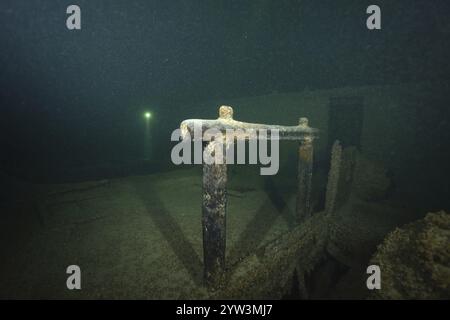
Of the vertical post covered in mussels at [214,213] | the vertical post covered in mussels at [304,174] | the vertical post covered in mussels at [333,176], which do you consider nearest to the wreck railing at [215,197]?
the vertical post covered in mussels at [214,213]

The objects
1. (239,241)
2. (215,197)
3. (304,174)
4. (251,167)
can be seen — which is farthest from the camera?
(251,167)

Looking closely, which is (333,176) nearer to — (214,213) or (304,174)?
(304,174)

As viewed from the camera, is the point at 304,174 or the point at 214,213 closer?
the point at 214,213

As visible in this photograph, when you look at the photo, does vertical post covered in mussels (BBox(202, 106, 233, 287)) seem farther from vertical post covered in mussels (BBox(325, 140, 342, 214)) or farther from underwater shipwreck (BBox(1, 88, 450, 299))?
vertical post covered in mussels (BBox(325, 140, 342, 214))

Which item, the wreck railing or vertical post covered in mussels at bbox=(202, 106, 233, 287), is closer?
the wreck railing

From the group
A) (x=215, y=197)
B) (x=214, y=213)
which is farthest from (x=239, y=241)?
(x=215, y=197)

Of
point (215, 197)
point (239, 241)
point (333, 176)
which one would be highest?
point (215, 197)

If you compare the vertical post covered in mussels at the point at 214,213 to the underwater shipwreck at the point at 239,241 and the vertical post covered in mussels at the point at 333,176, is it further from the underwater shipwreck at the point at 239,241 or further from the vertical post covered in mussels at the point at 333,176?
the vertical post covered in mussels at the point at 333,176

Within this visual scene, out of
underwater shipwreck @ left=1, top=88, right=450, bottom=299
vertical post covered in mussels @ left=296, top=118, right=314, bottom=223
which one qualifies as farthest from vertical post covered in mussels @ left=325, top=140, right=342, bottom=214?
vertical post covered in mussels @ left=296, top=118, right=314, bottom=223

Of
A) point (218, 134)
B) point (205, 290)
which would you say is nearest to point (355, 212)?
point (205, 290)

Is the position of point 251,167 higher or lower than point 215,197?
lower

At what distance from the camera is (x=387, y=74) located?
275 inches

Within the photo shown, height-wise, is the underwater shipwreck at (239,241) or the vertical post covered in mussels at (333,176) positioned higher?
the vertical post covered in mussels at (333,176)

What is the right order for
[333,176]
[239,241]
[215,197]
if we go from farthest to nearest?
[333,176] → [239,241] → [215,197]
